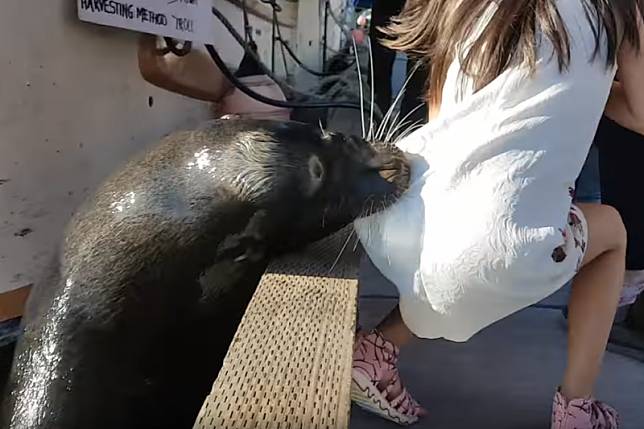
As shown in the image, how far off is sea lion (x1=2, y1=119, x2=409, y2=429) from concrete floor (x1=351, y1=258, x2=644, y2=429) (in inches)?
52.0

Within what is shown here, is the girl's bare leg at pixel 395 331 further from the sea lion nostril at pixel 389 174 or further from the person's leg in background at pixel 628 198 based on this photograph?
the sea lion nostril at pixel 389 174

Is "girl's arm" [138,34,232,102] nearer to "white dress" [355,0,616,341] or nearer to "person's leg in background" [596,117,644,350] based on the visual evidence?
"person's leg in background" [596,117,644,350]

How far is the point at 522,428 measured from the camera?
96.7 inches

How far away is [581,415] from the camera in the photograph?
229cm

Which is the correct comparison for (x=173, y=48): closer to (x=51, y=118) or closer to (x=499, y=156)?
(x=51, y=118)

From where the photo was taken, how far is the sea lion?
3.80 feet

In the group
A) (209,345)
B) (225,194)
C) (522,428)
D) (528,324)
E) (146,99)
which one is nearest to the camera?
(225,194)

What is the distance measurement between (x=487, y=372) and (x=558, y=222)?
1.43m

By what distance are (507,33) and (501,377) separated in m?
1.36

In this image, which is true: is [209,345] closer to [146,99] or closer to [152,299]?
[152,299]

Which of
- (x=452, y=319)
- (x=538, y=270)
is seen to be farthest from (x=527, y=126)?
(x=452, y=319)

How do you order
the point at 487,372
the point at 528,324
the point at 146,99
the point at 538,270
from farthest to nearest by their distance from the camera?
the point at 528,324, the point at 146,99, the point at 487,372, the point at 538,270

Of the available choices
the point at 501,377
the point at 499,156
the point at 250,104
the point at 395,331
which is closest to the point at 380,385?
the point at 395,331

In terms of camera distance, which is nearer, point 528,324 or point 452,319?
point 452,319
